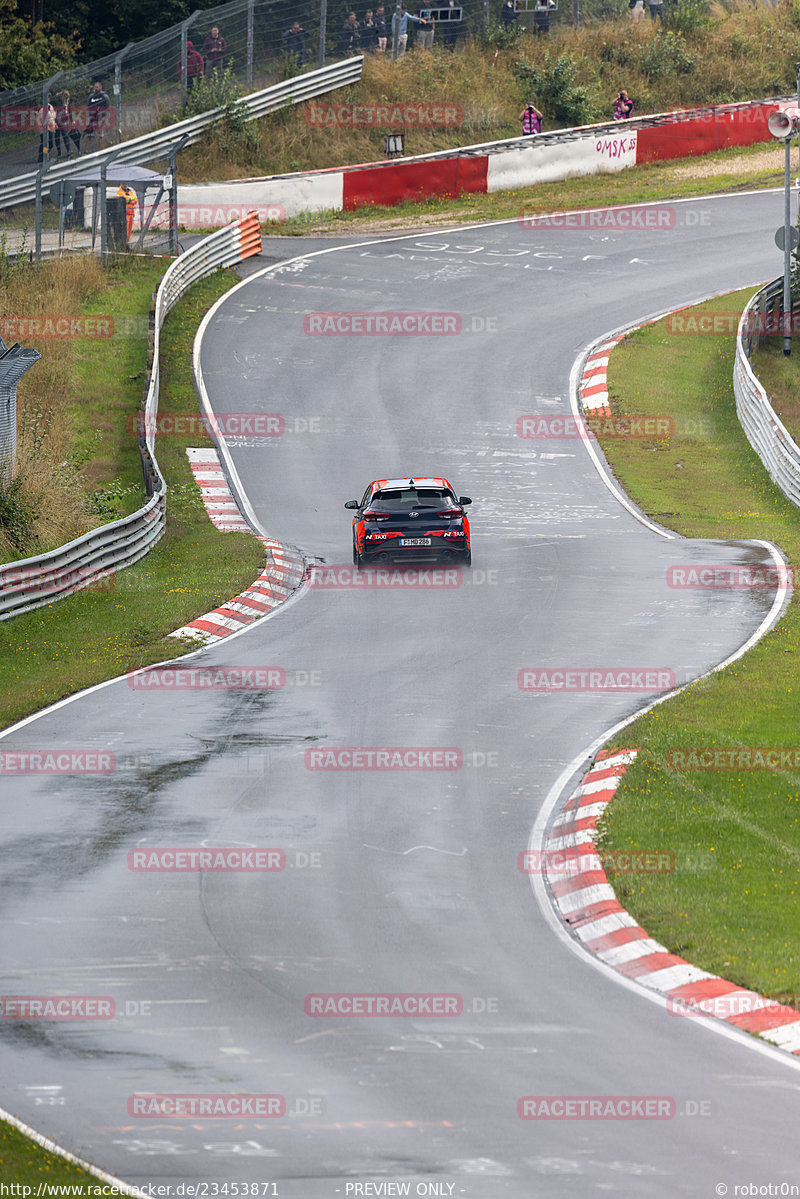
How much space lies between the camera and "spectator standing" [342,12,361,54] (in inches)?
2194

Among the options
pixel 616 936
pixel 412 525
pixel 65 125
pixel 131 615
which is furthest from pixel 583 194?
pixel 616 936

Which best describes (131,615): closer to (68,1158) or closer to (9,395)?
(9,395)

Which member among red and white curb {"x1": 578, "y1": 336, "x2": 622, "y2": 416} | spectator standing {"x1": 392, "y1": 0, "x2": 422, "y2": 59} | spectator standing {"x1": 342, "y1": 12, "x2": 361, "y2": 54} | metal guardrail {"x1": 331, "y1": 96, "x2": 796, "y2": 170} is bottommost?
red and white curb {"x1": 578, "y1": 336, "x2": 622, "y2": 416}

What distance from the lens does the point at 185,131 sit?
5012 cm

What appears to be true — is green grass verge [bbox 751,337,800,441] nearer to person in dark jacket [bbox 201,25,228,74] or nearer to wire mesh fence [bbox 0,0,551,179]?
wire mesh fence [bbox 0,0,551,179]

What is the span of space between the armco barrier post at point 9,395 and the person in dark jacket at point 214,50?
28.1 meters

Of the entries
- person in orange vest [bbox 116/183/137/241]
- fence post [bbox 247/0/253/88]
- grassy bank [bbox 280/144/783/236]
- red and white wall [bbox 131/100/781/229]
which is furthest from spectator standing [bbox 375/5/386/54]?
person in orange vest [bbox 116/183/137/241]

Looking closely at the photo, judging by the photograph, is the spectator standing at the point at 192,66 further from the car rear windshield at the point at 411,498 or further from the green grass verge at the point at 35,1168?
the green grass verge at the point at 35,1168

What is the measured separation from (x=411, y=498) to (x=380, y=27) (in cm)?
3801

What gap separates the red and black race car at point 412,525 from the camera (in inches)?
947

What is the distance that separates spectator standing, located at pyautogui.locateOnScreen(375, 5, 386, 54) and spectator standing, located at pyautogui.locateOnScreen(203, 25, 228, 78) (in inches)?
310

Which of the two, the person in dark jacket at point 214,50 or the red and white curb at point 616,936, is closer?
the red and white curb at point 616,936

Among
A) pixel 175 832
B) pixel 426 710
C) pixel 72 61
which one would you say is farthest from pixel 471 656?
pixel 72 61

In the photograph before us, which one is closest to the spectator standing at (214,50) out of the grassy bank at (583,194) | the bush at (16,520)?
the grassy bank at (583,194)
